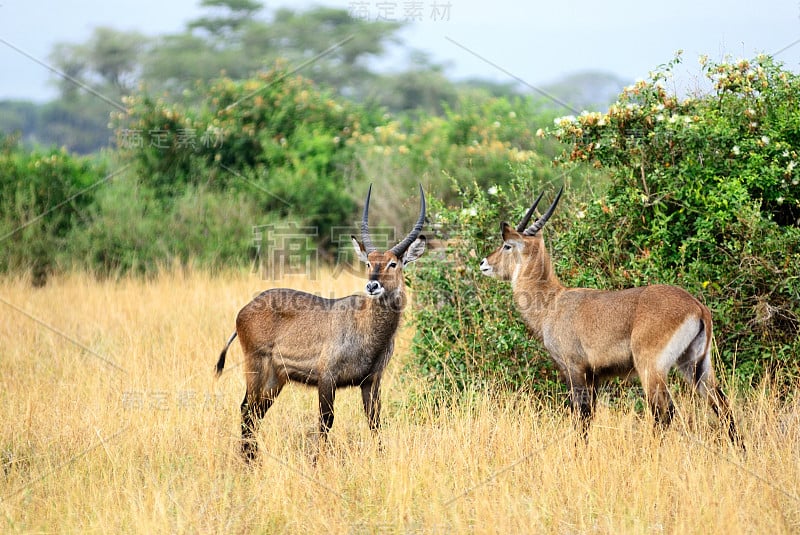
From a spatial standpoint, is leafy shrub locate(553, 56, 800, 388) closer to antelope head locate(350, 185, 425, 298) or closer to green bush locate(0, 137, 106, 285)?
antelope head locate(350, 185, 425, 298)

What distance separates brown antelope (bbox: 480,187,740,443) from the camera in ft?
16.5

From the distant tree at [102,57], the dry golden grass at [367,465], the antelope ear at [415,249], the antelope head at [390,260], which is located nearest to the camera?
the dry golden grass at [367,465]

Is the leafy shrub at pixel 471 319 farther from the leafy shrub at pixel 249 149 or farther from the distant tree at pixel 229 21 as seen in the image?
the distant tree at pixel 229 21

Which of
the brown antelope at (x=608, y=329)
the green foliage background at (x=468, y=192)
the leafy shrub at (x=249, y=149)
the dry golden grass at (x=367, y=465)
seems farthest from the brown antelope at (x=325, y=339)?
the leafy shrub at (x=249, y=149)

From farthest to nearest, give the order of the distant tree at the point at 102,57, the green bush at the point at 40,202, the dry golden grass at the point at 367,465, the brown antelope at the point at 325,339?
1. the distant tree at the point at 102,57
2. the green bush at the point at 40,202
3. the brown antelope at the point at 325,339
4. the dry golden grass at the point at 367,465

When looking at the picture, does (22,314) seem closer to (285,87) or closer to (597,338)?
(597,338)

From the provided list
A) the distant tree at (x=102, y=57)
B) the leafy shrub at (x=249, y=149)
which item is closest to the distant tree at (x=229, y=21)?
the distant tree at (x=102, y=57)

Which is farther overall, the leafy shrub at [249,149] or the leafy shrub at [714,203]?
the leafy shrub at [249,149]

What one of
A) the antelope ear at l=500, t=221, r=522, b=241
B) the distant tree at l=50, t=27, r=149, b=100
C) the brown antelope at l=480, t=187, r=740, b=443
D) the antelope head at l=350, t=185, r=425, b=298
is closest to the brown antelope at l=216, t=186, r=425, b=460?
the antelope head at l=350, t=185, r=425, b=298

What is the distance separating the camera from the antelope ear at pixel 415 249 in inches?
226

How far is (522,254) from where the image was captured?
597 cm

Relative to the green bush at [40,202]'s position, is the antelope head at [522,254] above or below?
above

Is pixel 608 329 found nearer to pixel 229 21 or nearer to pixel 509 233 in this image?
pixel 509 233

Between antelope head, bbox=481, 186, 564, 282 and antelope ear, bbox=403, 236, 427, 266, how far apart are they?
489 millimetres
